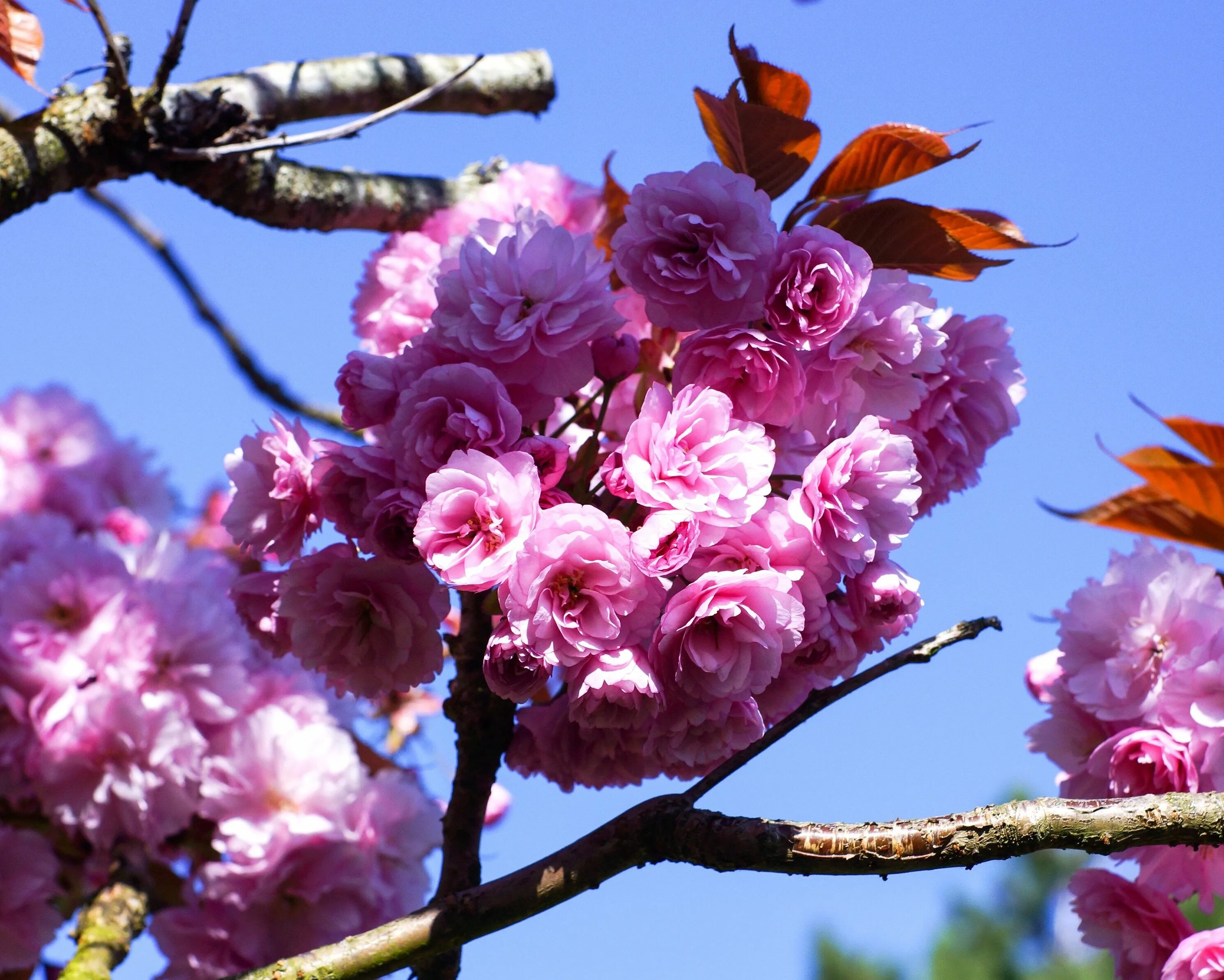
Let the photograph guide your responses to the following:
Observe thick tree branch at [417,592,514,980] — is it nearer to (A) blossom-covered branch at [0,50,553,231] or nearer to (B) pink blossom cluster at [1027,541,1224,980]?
(B) pink blossom cluster at [1027,541,1224,980]

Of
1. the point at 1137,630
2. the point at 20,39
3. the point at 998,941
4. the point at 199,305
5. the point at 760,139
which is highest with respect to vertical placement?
the point at 998,941

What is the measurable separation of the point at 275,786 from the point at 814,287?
978 millimetres

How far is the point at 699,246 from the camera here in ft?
2.71

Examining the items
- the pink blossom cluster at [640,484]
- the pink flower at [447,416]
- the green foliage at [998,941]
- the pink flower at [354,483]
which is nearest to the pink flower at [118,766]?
the pink blossom cluster at [640,484]

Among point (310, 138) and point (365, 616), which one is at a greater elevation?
point (310, 138)

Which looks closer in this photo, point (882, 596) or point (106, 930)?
point (882, 596)

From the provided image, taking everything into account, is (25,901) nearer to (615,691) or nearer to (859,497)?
(615,691)

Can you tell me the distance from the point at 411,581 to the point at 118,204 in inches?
67.8

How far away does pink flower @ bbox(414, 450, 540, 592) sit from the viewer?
729 mm

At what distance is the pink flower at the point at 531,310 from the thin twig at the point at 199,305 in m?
1.45

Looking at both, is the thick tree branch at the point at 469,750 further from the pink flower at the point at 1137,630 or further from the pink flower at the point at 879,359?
the pink flower at the point at 1137,630

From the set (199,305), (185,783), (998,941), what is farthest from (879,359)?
(998,941)

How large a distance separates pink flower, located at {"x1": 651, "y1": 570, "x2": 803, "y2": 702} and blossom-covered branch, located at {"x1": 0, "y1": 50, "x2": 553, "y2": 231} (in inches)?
35.3

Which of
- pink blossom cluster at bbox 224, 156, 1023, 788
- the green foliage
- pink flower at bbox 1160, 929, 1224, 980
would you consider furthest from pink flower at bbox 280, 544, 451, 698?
the green foliage
